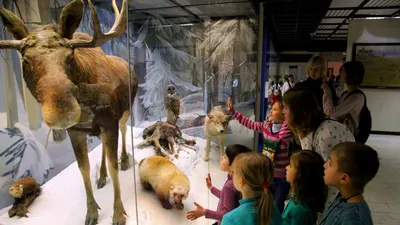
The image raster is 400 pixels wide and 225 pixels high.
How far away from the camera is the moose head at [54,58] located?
47.9 inches

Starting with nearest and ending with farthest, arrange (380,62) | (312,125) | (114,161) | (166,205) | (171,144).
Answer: (114,161)
(312,125)
(166,205)
(171,144)
(380,62)

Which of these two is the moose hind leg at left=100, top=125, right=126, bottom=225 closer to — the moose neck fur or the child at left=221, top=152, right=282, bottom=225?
the moose neck fur

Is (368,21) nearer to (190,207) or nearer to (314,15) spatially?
(314,15)

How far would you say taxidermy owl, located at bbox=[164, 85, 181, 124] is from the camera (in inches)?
77.8

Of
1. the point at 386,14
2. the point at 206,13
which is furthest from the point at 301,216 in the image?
the point at 386,14

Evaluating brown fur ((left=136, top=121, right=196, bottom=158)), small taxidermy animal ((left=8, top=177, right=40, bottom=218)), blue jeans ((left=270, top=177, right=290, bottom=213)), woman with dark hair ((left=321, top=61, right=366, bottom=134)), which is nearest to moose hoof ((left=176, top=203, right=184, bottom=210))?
brown fur ((left=136, top=121, right=196, bottom=158))

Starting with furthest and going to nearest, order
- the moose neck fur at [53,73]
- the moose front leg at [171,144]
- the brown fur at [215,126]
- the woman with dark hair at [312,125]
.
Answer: the brown fur at [215,126]
the moose front leg at [171,144]
the woman with dark hair at [312,125]
the moose neck fur at [53,73]

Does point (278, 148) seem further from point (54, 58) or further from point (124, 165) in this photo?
point (54, 58)

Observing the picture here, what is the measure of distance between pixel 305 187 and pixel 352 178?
0.27 m

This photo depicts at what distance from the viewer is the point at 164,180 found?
6.66 ft

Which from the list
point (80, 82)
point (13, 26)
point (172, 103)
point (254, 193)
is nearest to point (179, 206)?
point (172, 103)

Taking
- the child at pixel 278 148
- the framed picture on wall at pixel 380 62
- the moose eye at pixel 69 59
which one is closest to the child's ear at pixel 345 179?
the child at pixel 278 148

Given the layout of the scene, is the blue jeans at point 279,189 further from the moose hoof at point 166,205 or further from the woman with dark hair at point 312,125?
the moose hoof at point 166,205

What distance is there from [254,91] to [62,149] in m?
3.55
